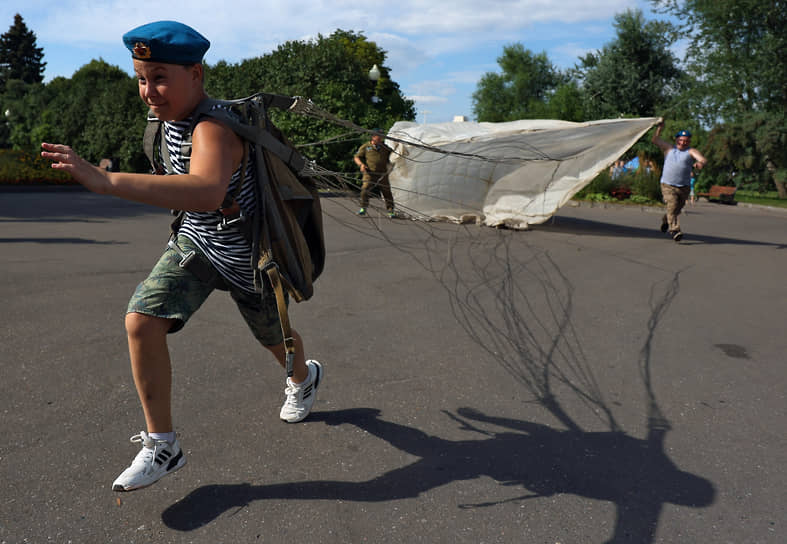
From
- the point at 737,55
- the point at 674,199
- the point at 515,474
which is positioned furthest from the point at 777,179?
the point at 515,474

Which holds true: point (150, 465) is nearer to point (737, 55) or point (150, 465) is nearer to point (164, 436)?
point (164, 436)

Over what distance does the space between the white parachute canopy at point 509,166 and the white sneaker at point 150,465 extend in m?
7.74

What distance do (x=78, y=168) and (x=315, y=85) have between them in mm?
21257

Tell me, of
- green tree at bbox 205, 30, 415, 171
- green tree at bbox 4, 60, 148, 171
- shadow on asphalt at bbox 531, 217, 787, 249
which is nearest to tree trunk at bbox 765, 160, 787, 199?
green tree at bbox 205, 30, 415, 171

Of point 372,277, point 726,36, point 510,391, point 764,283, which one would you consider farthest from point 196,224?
point 726,36

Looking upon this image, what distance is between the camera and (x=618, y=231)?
511 inches

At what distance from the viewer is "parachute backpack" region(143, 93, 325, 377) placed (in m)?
2.36

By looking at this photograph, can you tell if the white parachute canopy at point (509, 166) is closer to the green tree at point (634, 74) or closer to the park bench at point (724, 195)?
the park bench at point (724, 195)

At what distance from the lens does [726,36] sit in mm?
32469

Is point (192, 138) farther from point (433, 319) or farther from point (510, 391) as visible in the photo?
point (433, 319)

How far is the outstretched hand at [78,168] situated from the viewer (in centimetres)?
174

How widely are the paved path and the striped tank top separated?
0.86 metres

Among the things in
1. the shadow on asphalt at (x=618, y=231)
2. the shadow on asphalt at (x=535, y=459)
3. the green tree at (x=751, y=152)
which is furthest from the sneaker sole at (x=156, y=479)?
the green tree at (x=751, y=152)

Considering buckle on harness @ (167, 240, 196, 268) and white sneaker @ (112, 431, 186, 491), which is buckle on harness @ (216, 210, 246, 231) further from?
white sneaker @ (112, 431, 186, 491)
